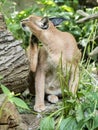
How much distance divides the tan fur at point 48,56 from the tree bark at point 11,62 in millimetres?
319

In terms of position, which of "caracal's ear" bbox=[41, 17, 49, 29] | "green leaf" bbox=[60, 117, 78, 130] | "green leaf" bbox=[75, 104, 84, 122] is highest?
"caracal's ear" bbox=[41, 17, 49, 29]

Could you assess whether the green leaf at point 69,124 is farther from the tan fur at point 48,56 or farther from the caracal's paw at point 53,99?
the caracal's paw at point 53,99

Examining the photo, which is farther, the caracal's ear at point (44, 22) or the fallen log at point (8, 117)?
the caracal's ear at point (44, 22)

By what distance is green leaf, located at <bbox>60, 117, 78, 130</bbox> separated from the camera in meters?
3.64

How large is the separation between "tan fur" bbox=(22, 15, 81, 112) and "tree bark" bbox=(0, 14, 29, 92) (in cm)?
32

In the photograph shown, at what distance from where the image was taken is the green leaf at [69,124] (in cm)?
364

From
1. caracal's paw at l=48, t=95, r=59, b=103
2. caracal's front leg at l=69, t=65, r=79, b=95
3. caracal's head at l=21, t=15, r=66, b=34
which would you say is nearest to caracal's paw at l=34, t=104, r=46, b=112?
caracal's paw at l=48, t=95, r=59, b=103

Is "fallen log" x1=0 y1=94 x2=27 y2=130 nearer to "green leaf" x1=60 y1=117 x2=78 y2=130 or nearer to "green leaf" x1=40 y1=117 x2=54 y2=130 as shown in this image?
"green leaf" x1=40 y1=117 x2=54 y2=130

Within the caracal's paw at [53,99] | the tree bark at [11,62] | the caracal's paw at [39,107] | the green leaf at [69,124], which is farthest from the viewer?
the caracal's paw at [53,99]

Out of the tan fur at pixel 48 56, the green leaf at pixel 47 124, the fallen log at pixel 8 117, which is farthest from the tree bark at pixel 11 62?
the green leaf at pixel 47 124

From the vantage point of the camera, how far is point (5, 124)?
3.53 metres

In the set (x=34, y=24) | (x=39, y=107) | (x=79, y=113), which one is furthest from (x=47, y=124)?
(x=34, y=24)

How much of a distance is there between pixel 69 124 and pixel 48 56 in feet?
2.50

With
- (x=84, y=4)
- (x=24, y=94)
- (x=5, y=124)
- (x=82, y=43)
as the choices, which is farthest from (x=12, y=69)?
(x=84, y=4)
